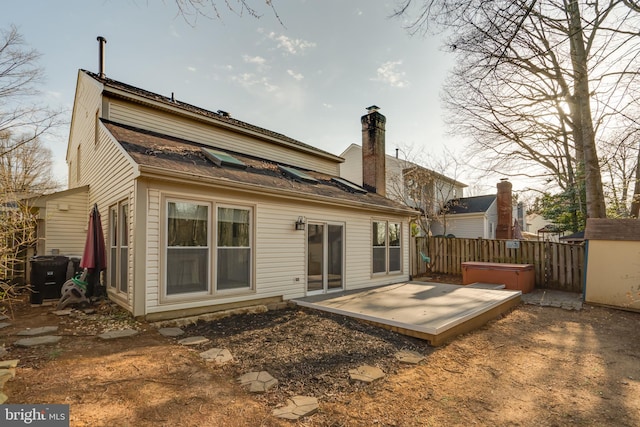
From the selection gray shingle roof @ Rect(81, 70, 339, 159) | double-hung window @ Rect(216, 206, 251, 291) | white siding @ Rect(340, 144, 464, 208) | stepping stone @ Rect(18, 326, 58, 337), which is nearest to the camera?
stepping stone @ Rect(18, 326, 58, 337)

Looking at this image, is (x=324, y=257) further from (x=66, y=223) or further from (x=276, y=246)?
(x=66, y=223)

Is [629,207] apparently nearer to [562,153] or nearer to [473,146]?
[562,153]

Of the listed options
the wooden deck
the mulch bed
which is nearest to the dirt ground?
the mulch bed

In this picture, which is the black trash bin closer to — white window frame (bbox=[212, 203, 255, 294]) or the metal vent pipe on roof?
white window frame (bbox=[212, 203, 255, 294])

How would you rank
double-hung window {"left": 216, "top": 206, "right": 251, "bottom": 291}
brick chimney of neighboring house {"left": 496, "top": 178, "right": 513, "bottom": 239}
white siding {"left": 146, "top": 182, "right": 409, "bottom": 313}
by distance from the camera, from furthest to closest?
brick chimney of neighboring house {"left": 496, "top": 178, "right": 513, "bottom": 239} → double-hung window {"left": 216, "top": 206, "right": 251, "bottom": 291} → white siding {"left": 146, "top": 182, "right": 409, "bottom": 313}

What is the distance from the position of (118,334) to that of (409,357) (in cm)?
424

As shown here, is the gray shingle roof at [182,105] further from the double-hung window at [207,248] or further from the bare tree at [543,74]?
the bare tree at [543,74]

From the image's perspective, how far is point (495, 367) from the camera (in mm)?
4219

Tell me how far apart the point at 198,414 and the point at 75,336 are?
10.2 feet

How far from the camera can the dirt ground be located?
290 centimetres

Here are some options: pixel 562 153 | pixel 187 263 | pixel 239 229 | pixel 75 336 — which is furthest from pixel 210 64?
pixel 562 153

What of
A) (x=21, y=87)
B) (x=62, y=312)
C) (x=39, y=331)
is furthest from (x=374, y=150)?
(x=21, y=87)

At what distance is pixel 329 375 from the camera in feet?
12.3

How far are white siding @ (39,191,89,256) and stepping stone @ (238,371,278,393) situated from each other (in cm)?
Answer: 838
